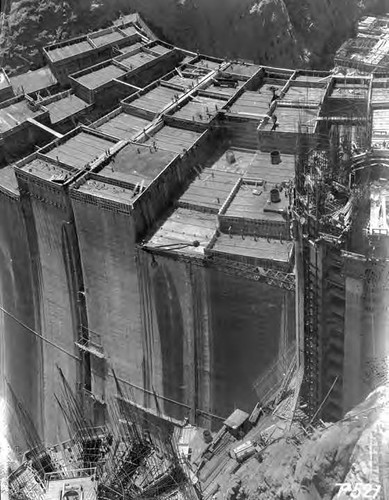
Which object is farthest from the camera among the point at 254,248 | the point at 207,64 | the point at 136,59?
the point at 207,64

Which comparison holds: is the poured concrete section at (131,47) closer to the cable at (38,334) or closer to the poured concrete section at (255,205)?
the poured concrete section at (255,205)

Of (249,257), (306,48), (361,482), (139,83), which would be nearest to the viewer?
(361,482)

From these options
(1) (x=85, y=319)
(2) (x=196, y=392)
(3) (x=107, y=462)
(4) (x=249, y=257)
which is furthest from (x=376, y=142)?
(3) (x=107, y=462)

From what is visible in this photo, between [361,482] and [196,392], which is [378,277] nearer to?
[361,482]

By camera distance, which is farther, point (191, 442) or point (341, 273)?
point (191, 442)

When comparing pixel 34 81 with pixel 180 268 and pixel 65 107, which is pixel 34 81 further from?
pixel 180 268

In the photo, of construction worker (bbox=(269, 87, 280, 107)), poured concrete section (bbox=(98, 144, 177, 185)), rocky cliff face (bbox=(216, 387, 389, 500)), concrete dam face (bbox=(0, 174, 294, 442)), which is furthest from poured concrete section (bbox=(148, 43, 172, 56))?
rocky cliff face (bbox=(216, 387, 389, 500))

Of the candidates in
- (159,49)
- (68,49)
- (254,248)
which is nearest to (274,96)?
(159,49)
